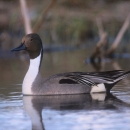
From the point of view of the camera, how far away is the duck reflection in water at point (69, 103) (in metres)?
8.11

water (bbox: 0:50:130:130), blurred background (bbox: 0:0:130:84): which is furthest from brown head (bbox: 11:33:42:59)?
blurred background (bbox: 0:0:130:84)

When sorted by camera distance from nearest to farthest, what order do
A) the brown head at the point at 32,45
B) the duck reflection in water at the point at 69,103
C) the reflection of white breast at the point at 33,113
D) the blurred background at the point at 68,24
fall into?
the reflection of white breast at the point at 33,113
the duck reflection in water at the point at 69,103
the brown head at the point at 32,45
the blurred background at the point at 68,24

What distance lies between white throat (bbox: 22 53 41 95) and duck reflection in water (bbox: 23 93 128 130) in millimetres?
157

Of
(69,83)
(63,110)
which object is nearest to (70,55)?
(69,83)

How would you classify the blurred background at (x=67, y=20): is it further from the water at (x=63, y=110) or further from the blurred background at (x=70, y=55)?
the water at (x=63, y=110)

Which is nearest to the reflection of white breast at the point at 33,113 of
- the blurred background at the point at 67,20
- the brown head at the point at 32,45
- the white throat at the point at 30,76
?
the white throat at the point at 30,76

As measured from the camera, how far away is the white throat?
9445 mm

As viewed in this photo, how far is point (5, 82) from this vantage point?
440 inches

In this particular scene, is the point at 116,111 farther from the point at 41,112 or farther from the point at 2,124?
the point at 2,124

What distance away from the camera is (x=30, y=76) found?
9609 mm

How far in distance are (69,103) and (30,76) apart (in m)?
1.23

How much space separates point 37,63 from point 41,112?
1.96 m

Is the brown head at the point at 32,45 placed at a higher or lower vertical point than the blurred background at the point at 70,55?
higher

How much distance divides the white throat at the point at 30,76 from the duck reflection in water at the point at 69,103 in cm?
16
